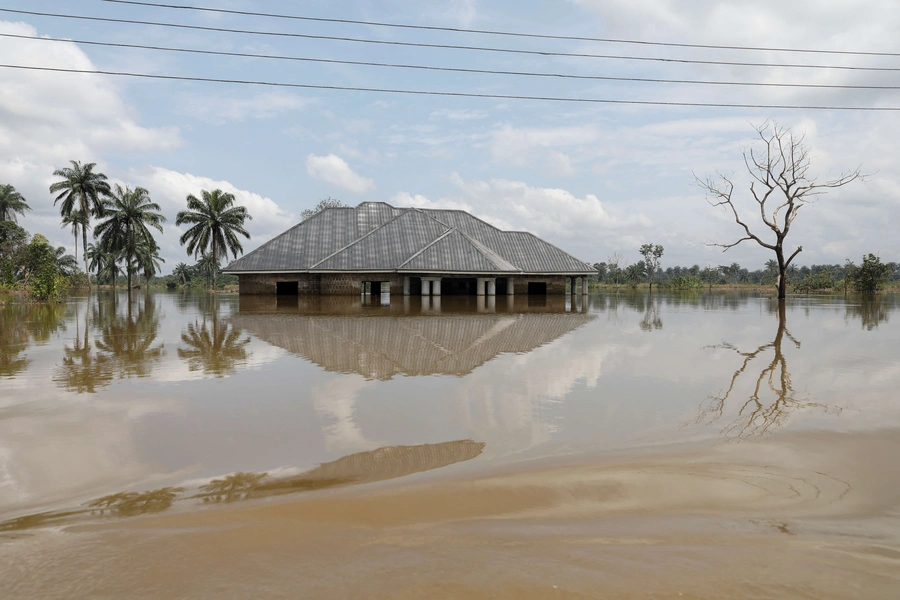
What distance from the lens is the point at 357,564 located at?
300cm

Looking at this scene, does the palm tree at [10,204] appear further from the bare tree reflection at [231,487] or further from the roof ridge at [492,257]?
the bare tree reflection at [231,487]

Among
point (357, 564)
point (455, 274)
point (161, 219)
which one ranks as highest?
point (161, 219)

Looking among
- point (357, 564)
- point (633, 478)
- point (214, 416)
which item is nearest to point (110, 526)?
point (357, 564)

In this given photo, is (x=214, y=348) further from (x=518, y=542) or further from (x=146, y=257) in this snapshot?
(x=146, y=257)

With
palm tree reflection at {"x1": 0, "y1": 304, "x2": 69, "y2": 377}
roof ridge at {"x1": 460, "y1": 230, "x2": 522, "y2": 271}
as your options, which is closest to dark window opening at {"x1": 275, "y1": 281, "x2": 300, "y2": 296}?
Result: roof ridge at {"x1": 460, "y1": 230, "x2": 522, "y2": 271}

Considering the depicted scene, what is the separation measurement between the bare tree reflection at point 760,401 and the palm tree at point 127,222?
48352mm

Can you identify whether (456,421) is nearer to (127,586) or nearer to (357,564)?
(357,564)

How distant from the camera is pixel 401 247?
3497cm

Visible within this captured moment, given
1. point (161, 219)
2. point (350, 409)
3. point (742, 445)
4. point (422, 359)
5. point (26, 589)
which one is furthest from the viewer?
point (161, 219)

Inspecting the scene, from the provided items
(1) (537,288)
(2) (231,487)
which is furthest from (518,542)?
(1) (537,288)

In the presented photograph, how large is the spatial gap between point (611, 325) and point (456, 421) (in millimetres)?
11853

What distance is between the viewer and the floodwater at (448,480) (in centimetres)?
291

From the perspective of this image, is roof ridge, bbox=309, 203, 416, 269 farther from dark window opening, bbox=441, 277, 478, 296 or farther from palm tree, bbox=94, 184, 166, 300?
palm tree, bbox=94, 184, 166, 300

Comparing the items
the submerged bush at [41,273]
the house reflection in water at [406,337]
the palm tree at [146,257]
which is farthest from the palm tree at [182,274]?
the house reflection in water at [406,337]
